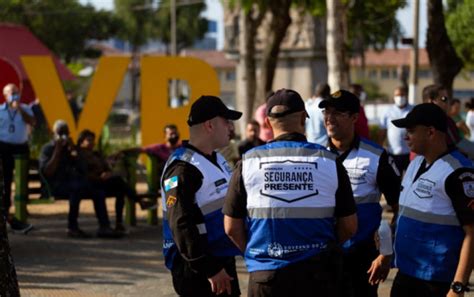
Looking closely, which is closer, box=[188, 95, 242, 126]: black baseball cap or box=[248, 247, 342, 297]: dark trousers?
box=[248, 247, 342, 297]: dark trousers

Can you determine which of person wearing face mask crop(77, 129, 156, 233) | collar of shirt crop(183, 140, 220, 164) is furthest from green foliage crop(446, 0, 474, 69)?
collar of shirt crop(183, 140, 220, 164)

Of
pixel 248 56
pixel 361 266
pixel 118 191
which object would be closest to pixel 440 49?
pixel 118 191

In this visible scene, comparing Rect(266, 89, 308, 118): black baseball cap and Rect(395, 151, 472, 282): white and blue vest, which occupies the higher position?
Rect(266, 89, 308, 118): black baseball cap

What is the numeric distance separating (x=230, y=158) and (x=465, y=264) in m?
10.3

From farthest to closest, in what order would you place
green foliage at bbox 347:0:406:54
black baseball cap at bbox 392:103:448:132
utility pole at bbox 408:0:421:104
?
green foliage at bbox 347:0:406:54, utility pole at bbox 408:0:421:104, black baseball cap at bbox 392:103:448:132

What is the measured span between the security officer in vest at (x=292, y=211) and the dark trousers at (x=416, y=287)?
3.31 feet

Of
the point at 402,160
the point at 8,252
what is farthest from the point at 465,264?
the point at 402,160

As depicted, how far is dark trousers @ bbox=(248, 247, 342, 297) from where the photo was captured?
5016mm

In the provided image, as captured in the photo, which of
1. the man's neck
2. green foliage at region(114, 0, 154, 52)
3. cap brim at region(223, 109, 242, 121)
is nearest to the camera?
cap brim at region(223, 109, 242, 121)

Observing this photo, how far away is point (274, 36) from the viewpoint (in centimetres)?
2692

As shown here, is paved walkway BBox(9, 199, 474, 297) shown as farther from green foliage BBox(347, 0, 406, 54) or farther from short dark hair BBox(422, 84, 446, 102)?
green foliage BBox(347, 0, 406, 54)

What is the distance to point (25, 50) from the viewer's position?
33125 mm

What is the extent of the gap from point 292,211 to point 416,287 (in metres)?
1.35

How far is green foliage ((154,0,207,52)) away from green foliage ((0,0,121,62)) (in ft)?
57.2
